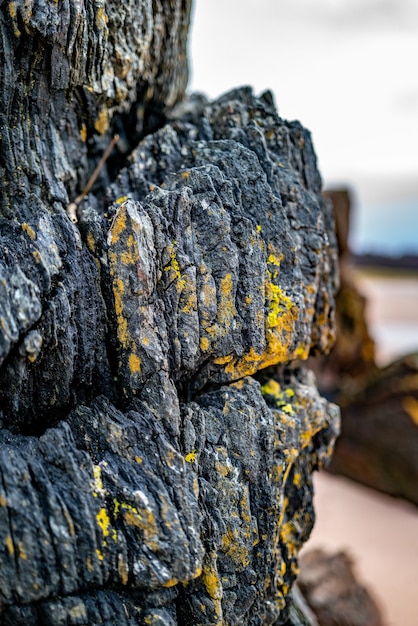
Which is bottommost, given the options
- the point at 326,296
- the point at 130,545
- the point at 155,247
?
the point at 130,545

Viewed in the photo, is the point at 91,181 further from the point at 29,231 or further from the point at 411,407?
the point at 411,407

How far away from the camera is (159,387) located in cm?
399

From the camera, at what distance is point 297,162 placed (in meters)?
5.33

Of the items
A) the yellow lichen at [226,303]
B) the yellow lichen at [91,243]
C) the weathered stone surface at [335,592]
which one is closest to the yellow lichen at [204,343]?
the yellow lichen at [226,303]

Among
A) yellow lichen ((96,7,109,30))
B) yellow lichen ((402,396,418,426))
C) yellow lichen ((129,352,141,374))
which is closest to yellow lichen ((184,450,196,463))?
yellow lichen ((129,352,141,374))

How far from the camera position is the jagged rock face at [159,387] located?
139 inches

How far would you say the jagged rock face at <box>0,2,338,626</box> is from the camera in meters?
3.52


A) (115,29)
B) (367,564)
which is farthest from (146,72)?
(367,564)

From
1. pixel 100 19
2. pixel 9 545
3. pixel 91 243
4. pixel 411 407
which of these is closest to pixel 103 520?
pixel 9 545

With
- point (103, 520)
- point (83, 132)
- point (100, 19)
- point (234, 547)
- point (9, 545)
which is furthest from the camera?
point (83, 132)

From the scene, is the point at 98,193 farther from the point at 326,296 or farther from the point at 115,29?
the point at 326,296

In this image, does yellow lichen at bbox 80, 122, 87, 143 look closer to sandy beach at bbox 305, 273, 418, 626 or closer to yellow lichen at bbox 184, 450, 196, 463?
yellow lichen at bbox 184, 450, 196, 463

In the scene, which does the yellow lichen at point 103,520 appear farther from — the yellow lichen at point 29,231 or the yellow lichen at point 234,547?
the yellow lichen at point 29,231

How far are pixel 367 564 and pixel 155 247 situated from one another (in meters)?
10.1
